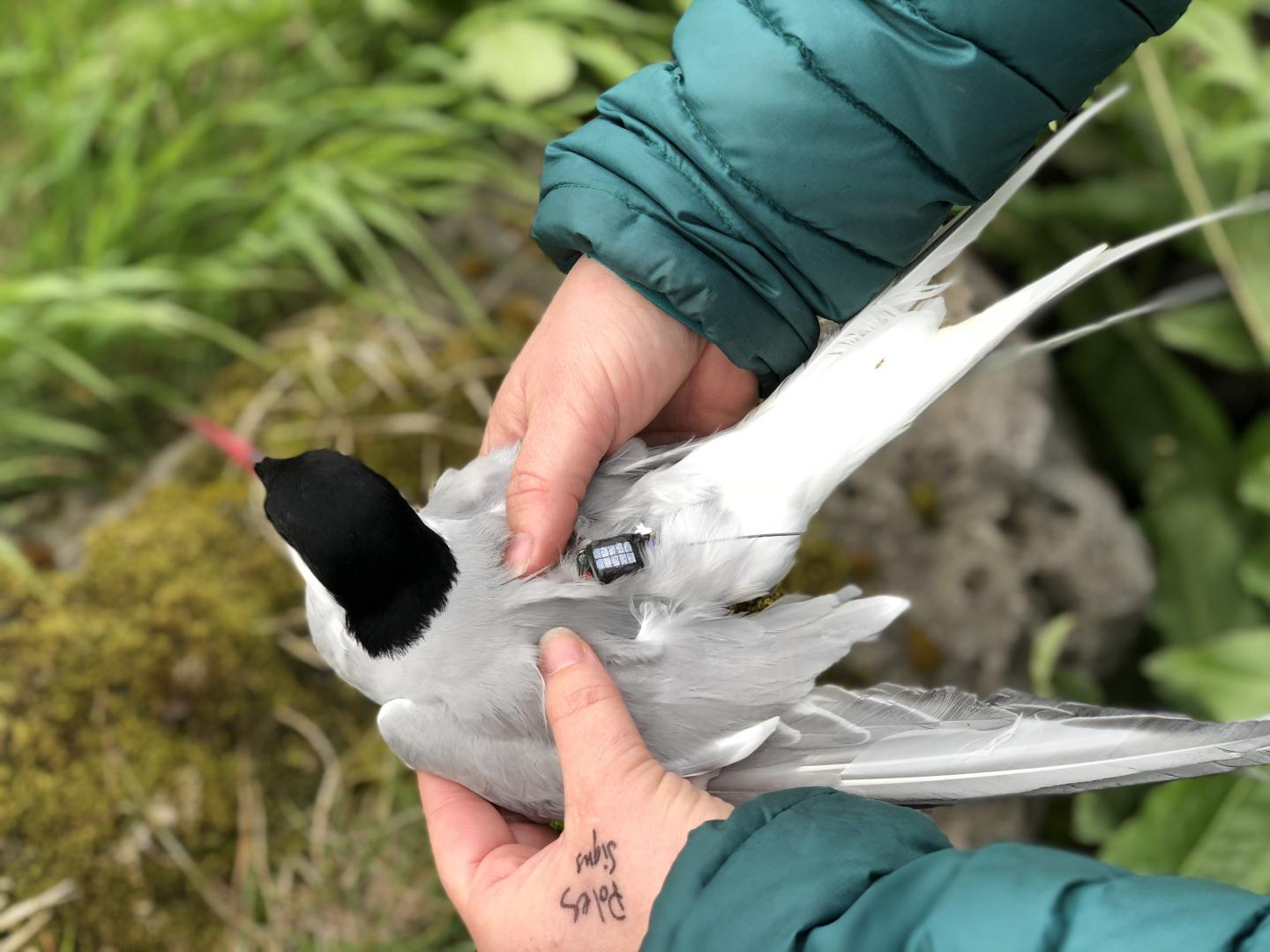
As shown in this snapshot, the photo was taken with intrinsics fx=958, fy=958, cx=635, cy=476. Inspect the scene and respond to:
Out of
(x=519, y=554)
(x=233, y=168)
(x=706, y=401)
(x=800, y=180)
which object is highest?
(x=800, y=180)

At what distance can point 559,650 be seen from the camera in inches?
49.5

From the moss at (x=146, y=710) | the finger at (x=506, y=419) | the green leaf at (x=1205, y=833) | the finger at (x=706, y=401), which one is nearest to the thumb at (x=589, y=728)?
the finger at (x=506, y=419)

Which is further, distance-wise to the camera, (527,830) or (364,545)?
(527,830)

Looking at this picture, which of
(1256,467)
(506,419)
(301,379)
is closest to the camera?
(506,419)

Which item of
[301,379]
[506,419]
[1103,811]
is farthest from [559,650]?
[1103,811]

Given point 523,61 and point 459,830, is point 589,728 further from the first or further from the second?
point 523,61

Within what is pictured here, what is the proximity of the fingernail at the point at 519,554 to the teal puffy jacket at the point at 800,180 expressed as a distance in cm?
41

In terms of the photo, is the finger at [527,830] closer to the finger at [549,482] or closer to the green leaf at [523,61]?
the finger at [549,482]

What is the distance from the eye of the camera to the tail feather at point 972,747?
108cm

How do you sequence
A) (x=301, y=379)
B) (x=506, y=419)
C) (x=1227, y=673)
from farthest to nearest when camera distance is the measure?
(x=301, y=379) → (x=1227, y=673) → (x=506, y=419)

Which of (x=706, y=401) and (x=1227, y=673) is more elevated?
(x=706, y=401)

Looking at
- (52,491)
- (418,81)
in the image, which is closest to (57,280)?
(52,491)

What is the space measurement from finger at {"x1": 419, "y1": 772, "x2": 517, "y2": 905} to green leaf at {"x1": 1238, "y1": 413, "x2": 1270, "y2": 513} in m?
1.85

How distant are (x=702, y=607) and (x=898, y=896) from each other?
19.9 inches
